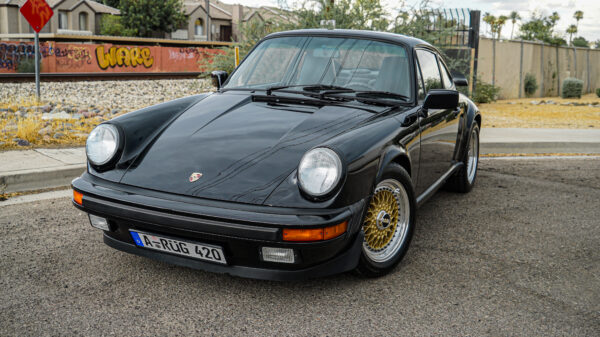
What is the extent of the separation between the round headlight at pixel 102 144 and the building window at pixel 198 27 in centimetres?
6189

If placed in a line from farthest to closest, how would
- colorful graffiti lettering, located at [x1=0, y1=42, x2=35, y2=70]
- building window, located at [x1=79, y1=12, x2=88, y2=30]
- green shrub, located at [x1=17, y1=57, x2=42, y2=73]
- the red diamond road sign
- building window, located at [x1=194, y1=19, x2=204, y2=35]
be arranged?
1. building window, located at [x1=194, y1=19, x2=204, y2=35]
2. building window, located at [x1=79, y1=12, x2=88, y2=30]
3. green shrub, located at [x1=17, y1=57, x2=42, y2=73]
4. colorful graffiti lettering, located at [x1=0, y1=42, x2=35, y2=70]
5. the red diamond road sign

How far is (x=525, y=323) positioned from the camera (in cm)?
283

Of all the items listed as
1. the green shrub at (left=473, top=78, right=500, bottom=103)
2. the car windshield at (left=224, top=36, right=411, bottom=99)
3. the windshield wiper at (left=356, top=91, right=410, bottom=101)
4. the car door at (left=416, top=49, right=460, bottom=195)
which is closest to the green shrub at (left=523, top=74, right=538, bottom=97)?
the green shrub at (left=473, top=78, right=500, bottom=103)

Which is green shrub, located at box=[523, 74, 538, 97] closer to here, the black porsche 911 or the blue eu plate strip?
the black porsche 911

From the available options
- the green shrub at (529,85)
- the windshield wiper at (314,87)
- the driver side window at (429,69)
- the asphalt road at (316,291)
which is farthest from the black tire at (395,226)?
the green shrub at (529,85)

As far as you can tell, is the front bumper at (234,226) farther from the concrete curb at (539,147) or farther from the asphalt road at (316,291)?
the concrete curb at (539,147)

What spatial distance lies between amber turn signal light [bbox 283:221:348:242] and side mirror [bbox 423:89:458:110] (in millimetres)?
1524

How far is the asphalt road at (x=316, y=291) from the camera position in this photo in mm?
2742

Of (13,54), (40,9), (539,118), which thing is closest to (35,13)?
(40,9)

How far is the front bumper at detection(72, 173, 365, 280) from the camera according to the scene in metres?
2.65

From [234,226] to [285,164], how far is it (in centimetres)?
48

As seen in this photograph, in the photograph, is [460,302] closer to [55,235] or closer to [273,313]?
[273,313]

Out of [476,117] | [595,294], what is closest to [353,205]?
[595,294]

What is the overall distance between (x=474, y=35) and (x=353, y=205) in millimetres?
13741
